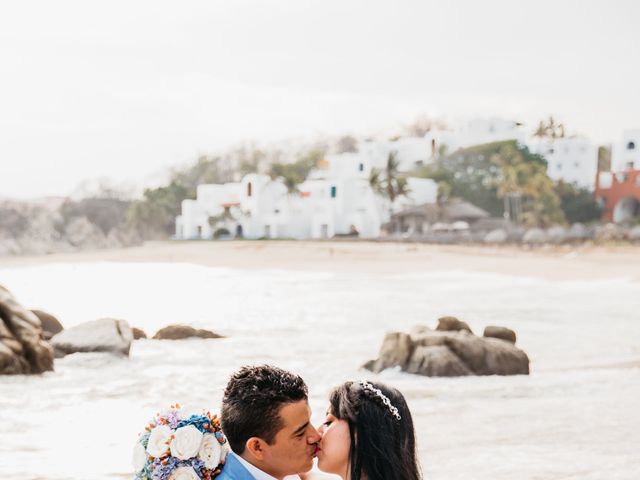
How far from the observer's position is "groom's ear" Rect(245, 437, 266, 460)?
54.2 inches

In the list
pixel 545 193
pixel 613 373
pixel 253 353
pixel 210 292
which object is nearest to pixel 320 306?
pixel 210 292

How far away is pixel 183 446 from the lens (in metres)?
1.33

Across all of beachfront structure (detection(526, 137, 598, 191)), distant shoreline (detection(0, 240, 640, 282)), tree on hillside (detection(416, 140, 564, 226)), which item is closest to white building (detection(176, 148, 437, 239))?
distant shoreline (detection(0, 240, 640, 282))

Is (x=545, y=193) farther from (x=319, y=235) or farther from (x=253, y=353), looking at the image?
(x=253, y=353)

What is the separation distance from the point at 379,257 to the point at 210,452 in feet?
67.9

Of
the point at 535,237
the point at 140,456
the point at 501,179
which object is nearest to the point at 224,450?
the point at 140,456

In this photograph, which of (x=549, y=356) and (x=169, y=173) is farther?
(x=169, y=173)

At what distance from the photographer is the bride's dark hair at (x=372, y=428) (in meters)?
1.49

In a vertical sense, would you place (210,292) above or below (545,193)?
below

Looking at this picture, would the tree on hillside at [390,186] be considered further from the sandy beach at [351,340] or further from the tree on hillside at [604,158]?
the tree on hillside at [604,158]

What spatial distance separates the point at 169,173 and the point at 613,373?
79.5ft

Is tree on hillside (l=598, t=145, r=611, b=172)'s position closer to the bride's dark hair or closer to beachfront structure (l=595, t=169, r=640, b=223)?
beachfront structure (l=595, t=169, r=640, b=223)

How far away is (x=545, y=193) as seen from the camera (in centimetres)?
2636

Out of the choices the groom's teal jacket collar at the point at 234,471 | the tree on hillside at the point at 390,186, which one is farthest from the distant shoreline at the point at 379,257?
the groom's teal jacket collar at the point at 234,471
